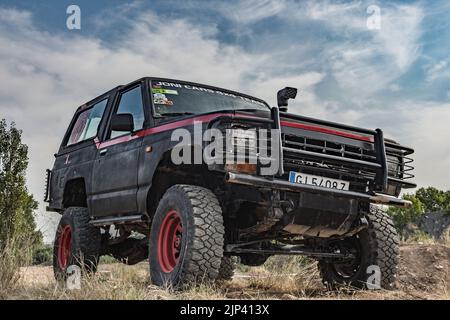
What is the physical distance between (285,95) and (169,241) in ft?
6.42

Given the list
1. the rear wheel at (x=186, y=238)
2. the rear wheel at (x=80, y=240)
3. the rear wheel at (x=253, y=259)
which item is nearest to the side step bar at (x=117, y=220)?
the rear wheel at (x=80, y=240)

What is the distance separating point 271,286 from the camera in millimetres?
7520

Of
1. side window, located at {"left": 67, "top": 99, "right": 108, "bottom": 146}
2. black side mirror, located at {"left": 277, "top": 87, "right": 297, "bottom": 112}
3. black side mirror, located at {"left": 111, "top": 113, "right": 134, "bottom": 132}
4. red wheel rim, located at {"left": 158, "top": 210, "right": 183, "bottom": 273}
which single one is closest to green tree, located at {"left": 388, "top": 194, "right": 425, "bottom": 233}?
side window, located at {"left": 67, "top": 99, "right": 108, "bottom": 146}

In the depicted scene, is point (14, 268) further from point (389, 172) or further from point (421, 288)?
point (421, 288)

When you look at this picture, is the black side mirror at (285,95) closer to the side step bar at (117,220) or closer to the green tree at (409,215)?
the side step bar at (117,220)

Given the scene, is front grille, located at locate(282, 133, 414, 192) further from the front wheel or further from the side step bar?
the side step bar

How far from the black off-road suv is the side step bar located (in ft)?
0.04

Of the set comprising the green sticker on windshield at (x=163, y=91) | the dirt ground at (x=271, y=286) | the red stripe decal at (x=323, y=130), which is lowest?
the dirt ground at (x=271, y=286)

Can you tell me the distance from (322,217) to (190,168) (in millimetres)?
1439

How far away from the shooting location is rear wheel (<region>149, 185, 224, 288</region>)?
5.05 m

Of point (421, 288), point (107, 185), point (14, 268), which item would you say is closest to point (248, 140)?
point (107, 185)

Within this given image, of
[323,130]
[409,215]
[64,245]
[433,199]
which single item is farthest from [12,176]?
[433,199]

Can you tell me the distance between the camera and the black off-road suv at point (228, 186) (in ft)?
16.7

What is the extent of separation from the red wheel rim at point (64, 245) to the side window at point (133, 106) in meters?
1.72
